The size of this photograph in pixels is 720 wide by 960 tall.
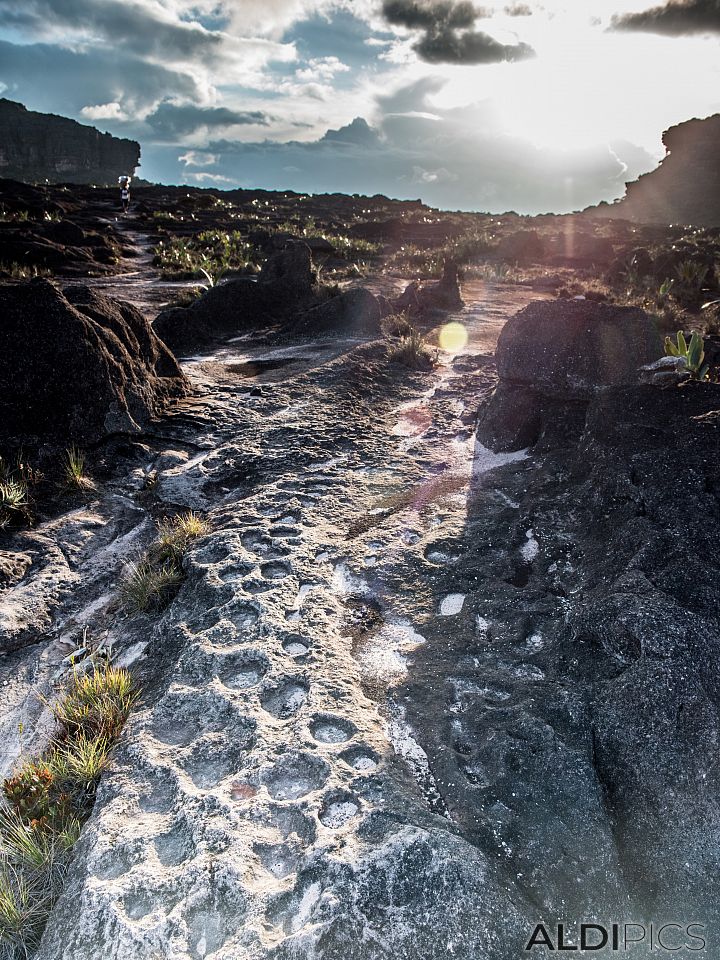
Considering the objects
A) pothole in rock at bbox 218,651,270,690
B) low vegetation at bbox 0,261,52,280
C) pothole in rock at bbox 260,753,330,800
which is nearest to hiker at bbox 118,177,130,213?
low vegetation at bbox 0,261,52,280

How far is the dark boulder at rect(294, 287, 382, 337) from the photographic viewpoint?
38.4 ft

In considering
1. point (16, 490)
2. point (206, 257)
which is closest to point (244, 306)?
point (16, 490)

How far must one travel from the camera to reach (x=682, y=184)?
85312 millimetres

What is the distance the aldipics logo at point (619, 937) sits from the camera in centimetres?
223

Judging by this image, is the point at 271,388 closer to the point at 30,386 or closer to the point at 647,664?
the point at 30,386

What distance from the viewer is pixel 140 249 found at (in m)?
26.1

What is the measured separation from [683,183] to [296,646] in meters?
105

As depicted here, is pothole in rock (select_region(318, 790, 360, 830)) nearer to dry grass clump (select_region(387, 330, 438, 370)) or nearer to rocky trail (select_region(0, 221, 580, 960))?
rocky trail (select_region(0, 221, 580, 960))

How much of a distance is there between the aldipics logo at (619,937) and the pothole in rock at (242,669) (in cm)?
184

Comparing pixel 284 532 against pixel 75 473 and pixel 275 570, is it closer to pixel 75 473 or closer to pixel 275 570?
pixel 275 570

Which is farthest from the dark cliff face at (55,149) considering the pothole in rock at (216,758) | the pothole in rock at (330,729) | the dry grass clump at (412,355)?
the pothole in rock at (330,729)

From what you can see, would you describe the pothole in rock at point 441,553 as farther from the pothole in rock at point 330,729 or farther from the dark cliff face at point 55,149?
the dark cliff face at point 55,149

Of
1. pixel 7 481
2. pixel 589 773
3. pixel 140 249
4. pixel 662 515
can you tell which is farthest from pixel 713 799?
pixel 140 249

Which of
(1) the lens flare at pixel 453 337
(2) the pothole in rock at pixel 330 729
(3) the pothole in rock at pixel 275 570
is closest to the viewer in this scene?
(2) the pothole in rock at pixel 330 729
